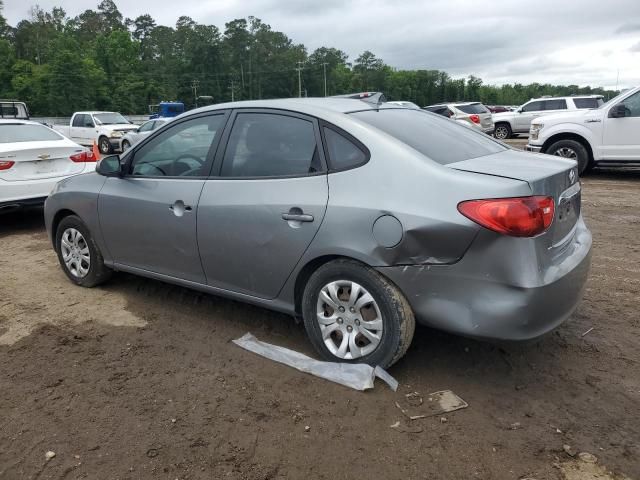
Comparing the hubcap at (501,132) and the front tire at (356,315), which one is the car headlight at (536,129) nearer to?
the front tire at (356,315)

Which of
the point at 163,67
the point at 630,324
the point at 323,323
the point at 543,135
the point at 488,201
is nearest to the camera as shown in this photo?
the point at 488,201

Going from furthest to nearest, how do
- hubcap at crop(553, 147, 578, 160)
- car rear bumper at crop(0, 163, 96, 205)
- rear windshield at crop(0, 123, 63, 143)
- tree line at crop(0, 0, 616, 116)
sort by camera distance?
tree line at crop(0, 0, 616, 116), hubcap at crop(553, 147, 578, 160), rear windshield at crop(0, 123, 63, 143), car rear bumper at crop(0, 163, 96, 205)

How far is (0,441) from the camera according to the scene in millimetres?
2721

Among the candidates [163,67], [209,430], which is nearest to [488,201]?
[209,430]

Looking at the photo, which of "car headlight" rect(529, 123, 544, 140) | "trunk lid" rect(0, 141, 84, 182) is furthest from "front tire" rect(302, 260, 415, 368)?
"car headlight" rect(529, 123, 544, 140)

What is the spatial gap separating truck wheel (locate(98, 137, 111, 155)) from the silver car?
18.4m

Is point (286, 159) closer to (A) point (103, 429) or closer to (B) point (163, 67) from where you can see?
(A) point (103, 429)

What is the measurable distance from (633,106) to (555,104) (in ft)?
39.9

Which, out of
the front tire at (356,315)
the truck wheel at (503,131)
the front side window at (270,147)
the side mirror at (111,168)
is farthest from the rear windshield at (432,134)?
the truck wheel at (503,131)

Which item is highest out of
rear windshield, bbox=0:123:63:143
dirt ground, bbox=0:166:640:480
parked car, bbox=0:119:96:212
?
rear windshield, bbox=0:123:63:143

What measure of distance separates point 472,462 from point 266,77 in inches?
4072

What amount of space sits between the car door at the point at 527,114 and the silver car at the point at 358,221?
20.2 metres

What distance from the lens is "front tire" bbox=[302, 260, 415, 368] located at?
2957 millimetres

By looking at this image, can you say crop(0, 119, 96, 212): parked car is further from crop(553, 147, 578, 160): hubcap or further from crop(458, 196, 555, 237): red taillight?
crop(553, 147, 578, 160): hubcap
